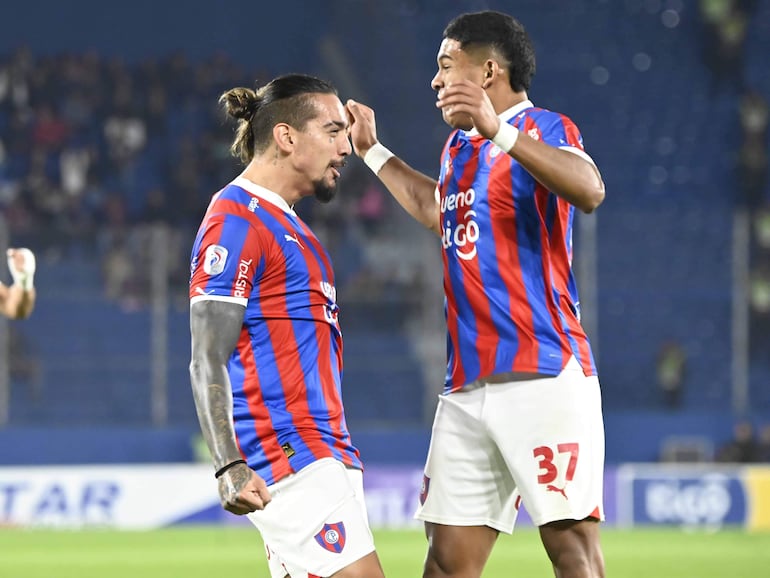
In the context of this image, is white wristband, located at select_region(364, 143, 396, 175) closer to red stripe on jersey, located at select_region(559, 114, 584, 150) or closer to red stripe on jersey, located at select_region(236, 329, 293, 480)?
red stripe on jersey, located at select_region(559, 114, 584, 150)

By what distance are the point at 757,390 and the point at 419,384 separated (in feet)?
15.0

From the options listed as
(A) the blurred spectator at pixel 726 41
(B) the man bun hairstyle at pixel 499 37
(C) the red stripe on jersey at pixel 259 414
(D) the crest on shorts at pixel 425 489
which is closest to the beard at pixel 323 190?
(C) the red stripe on jersey at pixel 259 414

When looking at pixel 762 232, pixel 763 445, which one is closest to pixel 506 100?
pixel 763 445

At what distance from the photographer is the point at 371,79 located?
68.9 ft

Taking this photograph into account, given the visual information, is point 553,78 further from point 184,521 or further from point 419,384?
point 184,521

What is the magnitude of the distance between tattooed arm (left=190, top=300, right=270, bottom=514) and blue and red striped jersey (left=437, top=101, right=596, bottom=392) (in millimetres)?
1009

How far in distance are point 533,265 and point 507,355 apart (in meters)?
0.32

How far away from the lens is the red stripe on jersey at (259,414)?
4.07 metres

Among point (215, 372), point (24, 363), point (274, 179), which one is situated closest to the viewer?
point (215, 372)

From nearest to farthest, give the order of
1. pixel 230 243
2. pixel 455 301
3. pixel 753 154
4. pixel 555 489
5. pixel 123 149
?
pixel 230 243 → pixel 555 489 → pixel 455 301 → pixel 753 154 → pixel 123 149

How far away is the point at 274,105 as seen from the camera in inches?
170

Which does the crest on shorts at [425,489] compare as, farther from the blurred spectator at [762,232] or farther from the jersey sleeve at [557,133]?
the blurred spectator at [762,232]

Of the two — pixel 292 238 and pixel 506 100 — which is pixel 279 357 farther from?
pixel 506 100

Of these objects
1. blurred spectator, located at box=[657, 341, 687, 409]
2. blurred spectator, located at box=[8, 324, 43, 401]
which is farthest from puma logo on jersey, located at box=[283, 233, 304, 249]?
blurred spectator, located at box=[657, 341, 687, 409]
